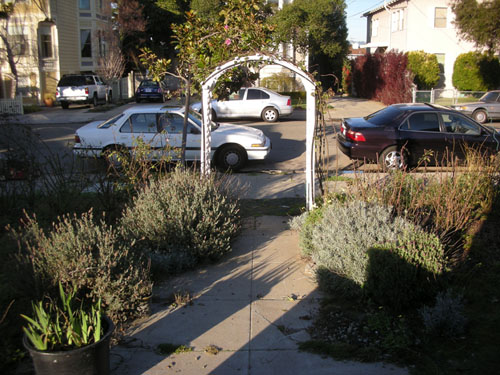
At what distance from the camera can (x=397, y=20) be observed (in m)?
33.8

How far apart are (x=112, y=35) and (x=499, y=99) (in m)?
24.1

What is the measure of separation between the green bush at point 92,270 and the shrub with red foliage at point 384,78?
79.3 feet

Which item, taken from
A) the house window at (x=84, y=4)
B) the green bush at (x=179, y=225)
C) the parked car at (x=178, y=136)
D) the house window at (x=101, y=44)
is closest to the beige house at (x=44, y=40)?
the house window at (x=84, y=4)

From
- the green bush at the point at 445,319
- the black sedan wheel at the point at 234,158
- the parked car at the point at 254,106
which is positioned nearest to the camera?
the green bush at the point at 445,319

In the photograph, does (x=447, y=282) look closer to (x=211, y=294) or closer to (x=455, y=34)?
(x=211, y=294)

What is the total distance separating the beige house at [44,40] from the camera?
1152 inches

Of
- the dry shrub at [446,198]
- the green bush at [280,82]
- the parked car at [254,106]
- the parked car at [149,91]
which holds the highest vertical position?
the green bush at [280,82]

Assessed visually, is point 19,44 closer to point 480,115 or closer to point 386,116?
point 386,116

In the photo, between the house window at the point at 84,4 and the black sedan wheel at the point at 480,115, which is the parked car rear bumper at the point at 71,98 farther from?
the black sedan wheel at the point at 480,115

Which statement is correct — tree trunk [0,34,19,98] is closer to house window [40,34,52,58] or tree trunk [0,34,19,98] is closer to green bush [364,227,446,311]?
house window [40,34,52,58]

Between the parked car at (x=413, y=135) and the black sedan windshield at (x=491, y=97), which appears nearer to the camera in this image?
the parked car at (x=413, y=135)

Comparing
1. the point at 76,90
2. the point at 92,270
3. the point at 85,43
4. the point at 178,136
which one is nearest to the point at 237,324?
the point at 92,270

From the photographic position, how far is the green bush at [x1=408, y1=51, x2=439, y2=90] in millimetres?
29078

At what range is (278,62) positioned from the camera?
754 centimetres
